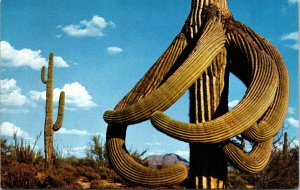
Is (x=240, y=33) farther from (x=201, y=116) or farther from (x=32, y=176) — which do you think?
(x=32, y=176)

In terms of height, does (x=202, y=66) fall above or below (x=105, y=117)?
above

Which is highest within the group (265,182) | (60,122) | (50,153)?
(60,122)

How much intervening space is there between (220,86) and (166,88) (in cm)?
78

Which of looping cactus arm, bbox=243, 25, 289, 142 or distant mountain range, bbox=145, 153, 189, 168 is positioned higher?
looping cactus arm, bbox=243, 25, 289, 142

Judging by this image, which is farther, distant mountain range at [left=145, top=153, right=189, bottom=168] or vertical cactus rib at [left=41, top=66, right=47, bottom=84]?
distant mountain range at [left=145, top=153, right=189, bottom=168]

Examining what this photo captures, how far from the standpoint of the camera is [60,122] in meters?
13.1

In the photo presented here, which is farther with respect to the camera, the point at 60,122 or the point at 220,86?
the point at 60,122

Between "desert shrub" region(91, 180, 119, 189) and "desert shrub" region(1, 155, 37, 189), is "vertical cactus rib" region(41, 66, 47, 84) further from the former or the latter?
"desert shrub" region(91, 180, 119, 189)

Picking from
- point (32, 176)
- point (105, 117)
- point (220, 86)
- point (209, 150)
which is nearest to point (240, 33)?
point (220, 86)

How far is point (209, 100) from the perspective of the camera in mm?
4684

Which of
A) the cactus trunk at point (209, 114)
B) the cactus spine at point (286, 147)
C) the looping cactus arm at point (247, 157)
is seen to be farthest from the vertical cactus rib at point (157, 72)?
the cactus spine at point (286, 147)

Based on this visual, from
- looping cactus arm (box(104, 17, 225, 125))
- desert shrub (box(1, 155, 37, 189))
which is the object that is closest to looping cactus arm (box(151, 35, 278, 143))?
looping cactus arm (box(104, 17, 225, 125))

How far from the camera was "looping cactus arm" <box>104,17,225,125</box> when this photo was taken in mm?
4223

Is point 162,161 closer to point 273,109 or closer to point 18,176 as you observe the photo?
point 18,176
